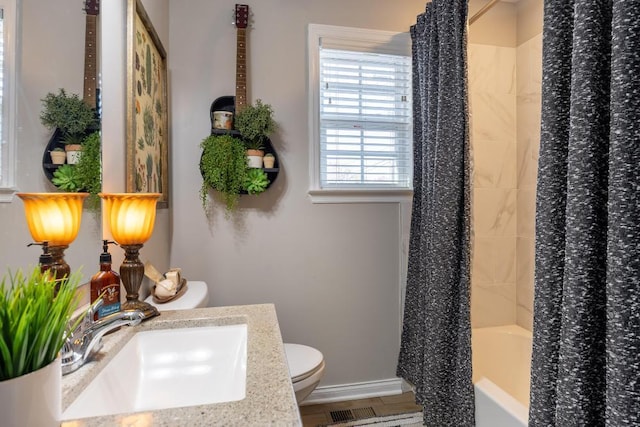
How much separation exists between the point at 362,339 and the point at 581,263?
1.62 metres

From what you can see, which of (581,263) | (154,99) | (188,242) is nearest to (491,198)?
(581,263)

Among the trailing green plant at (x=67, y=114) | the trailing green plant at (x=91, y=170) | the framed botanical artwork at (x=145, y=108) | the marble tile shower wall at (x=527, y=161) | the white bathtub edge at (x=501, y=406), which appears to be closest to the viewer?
the trailing green plant at (x=67, y=114)

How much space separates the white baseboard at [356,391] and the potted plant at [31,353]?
1788 millimetres

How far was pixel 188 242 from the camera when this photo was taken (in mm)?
1999

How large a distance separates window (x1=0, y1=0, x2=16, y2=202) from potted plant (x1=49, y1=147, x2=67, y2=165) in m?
0.12

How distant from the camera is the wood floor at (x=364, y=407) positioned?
1.98 m

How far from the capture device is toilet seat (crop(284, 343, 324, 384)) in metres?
1.53

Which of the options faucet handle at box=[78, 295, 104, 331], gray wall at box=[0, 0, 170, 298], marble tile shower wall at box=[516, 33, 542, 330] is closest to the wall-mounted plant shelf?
gray wall at box=[0, 0, 170, 298]

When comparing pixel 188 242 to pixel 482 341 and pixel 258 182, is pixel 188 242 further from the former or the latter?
pixel 482 341

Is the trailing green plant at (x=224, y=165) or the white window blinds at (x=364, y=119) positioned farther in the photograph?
the white window blinds at (x=364, y=119)

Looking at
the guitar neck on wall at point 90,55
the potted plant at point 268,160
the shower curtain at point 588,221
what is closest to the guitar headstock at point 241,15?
the potted plant at point 268,160

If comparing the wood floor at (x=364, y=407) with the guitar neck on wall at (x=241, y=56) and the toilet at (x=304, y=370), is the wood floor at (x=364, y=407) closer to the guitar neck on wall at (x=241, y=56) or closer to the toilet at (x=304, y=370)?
the toilet at (x=304, y=370)

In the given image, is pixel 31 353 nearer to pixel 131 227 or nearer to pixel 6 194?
pixel 6 194

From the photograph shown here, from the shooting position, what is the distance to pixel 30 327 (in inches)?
20.6
